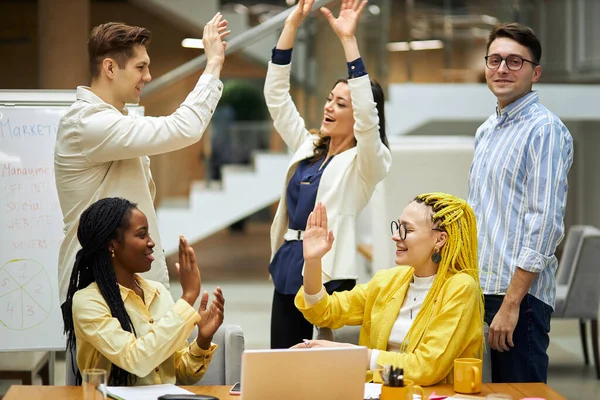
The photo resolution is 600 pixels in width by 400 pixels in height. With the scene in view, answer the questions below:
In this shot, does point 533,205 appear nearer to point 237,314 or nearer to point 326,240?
point 326,240

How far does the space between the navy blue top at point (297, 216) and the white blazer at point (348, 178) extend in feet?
0.11

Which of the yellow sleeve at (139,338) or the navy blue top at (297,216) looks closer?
the yellow sleeve at (139,338)

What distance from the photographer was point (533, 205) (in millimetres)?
2973

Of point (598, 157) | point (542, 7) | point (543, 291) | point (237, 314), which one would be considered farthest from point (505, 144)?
point (598, 157)

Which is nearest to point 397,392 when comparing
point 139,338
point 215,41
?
point 139,338

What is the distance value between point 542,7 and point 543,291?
6289mm

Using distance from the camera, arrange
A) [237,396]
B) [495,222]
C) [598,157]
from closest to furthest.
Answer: [237,396] → [495,222] → [598,157]

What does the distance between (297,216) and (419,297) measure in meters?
0.73

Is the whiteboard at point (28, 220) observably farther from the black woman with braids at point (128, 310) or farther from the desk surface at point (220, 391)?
the desk surface at point (220, 391)

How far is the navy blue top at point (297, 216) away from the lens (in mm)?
3414

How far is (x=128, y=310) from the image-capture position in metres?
2.71

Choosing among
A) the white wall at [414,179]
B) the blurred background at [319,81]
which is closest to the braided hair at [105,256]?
the white wall at [414,179]

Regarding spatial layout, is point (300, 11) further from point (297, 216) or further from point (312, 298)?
point (312, 298)

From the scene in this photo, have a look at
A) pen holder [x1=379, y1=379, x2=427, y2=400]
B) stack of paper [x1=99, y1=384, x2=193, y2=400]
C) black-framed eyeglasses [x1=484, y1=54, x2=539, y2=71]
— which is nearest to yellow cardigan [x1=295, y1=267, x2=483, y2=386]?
pen holder [x1=379, y1=379, x2=427, y2=400]
